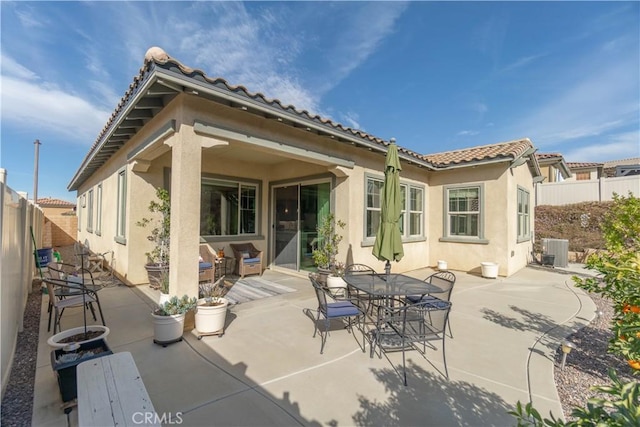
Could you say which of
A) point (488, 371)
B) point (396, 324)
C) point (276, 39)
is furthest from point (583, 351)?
point (276, 39)

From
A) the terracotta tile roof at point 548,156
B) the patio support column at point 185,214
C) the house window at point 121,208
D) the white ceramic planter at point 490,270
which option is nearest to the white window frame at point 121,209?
the house window at point 121,208

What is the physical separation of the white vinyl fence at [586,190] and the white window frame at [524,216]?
467cm

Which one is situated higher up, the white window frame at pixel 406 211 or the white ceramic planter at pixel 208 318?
the white window frame at pixel 406 211

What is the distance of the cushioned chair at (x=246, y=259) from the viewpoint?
25.6 feet

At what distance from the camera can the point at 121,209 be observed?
7508 millimetres

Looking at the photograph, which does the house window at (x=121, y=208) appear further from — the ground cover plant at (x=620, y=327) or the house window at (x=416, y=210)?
the ground cover plant at (x=620, y=327)

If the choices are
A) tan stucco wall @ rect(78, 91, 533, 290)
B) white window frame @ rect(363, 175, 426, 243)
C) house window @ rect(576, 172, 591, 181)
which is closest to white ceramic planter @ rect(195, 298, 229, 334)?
tan stucco wall @ rect(78, 91, 533, 290)

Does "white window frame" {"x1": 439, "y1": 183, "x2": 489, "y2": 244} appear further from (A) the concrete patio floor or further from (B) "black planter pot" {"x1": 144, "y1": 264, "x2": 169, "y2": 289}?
(B) "black planter pot" {"x1": 144, "y1": 264, "x2": 169, "y2": 289}

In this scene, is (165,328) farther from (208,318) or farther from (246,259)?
(246,259)

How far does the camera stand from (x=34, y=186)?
19.6 metres

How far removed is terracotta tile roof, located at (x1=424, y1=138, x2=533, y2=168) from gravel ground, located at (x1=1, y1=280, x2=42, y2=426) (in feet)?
32.3

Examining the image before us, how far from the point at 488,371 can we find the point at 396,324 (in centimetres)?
111

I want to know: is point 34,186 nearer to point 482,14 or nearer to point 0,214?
point 0,214

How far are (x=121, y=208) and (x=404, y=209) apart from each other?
8052mm
